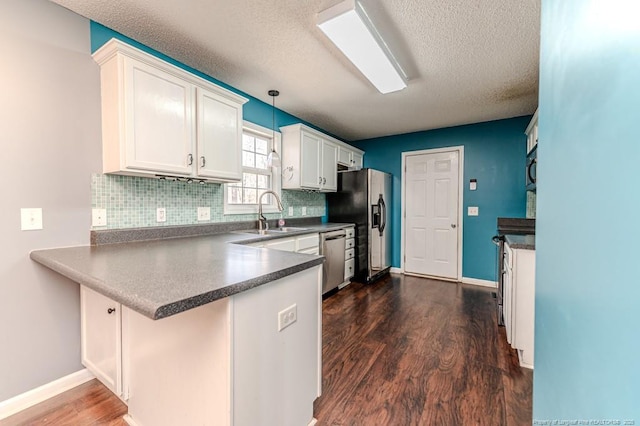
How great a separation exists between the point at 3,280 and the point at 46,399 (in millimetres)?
761

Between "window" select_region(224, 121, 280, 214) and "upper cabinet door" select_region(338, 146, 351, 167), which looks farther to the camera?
"upper cabinet door" select_region(338, 146, 351, 167)

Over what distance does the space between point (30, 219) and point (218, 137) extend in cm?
129

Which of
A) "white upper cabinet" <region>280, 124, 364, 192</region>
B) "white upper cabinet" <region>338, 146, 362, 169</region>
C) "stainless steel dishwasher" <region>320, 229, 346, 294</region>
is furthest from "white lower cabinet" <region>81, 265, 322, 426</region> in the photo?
"white upper cabinet" <region>338, 146, 362, 169</region>

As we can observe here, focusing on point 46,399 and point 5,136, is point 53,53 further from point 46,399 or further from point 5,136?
point 46,399

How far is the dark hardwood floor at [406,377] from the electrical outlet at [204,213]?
138 centimetres

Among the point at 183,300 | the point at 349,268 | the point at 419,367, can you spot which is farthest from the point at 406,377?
the point at 349,268

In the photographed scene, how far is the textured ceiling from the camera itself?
1.73m

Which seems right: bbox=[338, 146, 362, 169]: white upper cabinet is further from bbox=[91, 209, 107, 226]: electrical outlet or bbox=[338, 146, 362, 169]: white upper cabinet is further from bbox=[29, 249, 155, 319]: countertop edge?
bbox=[29, 249, 155, 319]: countertop edge

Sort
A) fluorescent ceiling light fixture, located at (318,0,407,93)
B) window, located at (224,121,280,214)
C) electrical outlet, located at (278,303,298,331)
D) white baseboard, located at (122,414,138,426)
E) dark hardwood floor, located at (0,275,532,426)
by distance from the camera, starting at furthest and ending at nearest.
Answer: window, located at (224,121,280,214) < fluorescent ceiling light fixture, located at (318,0,407,93) < dark hardwood floor, located at (0,275,532,426) < white baseboard, located at (122,414,138,426) < electrical outlet, located at (278,303,298,331)

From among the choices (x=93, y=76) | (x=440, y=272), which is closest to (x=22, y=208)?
(x=93, y=76)

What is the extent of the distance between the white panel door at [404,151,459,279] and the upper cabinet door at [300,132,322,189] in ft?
5.70

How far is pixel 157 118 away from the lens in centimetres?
189

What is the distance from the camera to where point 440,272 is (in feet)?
14.2

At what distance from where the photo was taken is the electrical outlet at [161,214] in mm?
2189
